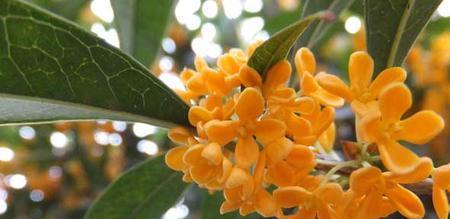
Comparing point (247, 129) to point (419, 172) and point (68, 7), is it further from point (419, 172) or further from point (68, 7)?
point (68, 7)

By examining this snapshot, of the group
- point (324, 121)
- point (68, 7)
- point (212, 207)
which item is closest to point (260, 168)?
point (324, 121)

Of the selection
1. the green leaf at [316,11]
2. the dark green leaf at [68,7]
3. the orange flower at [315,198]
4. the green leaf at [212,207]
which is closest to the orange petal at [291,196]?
the orange flower at [315,198]

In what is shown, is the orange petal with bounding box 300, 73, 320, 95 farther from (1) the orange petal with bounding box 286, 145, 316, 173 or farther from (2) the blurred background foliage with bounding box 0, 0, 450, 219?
(2) the blurred background foliage with bounding box 0, 0, 450, 219

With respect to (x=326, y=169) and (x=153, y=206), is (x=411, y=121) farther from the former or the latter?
(x=153, y=206)

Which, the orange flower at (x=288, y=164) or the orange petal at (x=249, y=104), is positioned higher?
the orange petal at (x=249, y=104)

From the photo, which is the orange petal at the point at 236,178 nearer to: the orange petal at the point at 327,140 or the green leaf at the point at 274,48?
the green leaf at the point at 274,48

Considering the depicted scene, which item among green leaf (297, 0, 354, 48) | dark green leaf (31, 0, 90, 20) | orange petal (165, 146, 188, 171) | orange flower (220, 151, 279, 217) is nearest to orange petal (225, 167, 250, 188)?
orange flower (220, 151, 279, 217)
